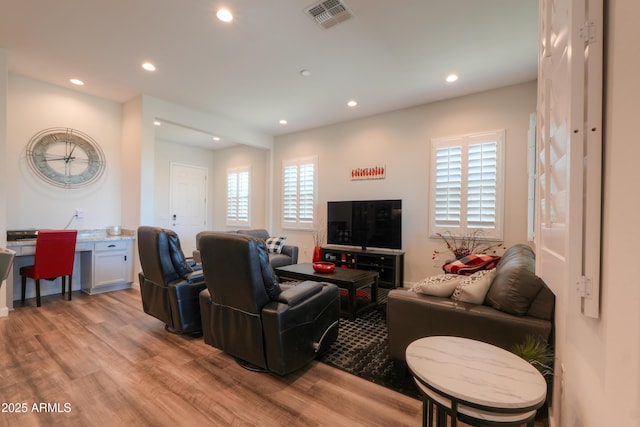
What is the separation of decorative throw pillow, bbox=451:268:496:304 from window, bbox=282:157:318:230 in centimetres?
410

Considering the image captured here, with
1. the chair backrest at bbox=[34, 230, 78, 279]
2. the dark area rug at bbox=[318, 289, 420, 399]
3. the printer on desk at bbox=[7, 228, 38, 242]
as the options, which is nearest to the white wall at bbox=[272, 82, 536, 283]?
the dark area rug at bbox=[318, 289, 420, 399]

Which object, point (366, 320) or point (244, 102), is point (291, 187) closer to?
point (244, 102)

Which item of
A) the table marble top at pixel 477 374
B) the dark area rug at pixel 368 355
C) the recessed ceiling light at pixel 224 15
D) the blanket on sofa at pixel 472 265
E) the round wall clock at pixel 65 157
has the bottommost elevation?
the dark area rug at pixel 368 355

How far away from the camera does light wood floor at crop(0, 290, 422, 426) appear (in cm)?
170

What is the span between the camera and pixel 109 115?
4.63 metres

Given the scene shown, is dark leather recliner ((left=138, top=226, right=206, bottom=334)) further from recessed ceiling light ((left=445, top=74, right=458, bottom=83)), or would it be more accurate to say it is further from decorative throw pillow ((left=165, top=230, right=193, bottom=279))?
recessed ceiling light ((left=445, top=74, right=458, bottom=83))

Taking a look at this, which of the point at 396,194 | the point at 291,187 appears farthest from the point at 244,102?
the point at 396,194

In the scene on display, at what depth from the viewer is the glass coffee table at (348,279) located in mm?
3240

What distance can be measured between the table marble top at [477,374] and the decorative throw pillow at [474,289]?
2.03 feet

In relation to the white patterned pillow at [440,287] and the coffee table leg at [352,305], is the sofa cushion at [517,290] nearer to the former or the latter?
the white patterned pillow at [440,287]

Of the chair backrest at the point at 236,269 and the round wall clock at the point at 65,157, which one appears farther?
the round wall clock at the point at 65,157

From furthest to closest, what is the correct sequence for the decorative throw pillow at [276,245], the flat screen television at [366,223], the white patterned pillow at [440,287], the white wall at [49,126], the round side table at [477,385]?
the decorative throw pillow at [276,245], the flat screen television at [366,223], the white wall at [49,126], the white patterned pillow at [440,287], the round side table at [477,385]

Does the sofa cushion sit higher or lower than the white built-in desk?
higher

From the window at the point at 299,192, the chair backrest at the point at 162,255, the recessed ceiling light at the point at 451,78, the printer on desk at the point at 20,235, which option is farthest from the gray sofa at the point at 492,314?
the printer on desk at the point at 20,235
